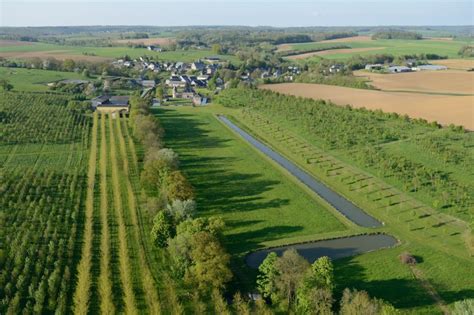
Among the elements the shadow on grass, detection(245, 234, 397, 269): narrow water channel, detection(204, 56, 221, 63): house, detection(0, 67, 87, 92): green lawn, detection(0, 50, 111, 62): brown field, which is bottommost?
the shadow on grass

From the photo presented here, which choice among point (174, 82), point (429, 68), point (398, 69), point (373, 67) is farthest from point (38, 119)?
point (429, 68)

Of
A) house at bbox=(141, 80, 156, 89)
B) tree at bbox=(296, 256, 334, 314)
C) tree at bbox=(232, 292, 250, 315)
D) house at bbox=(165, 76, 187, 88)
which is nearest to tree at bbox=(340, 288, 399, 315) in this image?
tree at bbox=(296, 256, 334, 314)

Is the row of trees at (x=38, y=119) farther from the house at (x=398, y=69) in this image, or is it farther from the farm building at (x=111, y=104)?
the house at (x=398, y=69)

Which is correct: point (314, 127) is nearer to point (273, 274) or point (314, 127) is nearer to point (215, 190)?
point (215, 190)

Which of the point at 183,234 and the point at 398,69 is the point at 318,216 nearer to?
the point at 183,234

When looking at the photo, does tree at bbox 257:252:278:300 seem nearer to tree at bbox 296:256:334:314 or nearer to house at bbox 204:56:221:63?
tree at bbox 296:256:334:314

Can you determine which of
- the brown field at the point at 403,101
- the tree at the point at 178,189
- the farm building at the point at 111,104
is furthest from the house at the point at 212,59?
the tree at the point at 178,189
